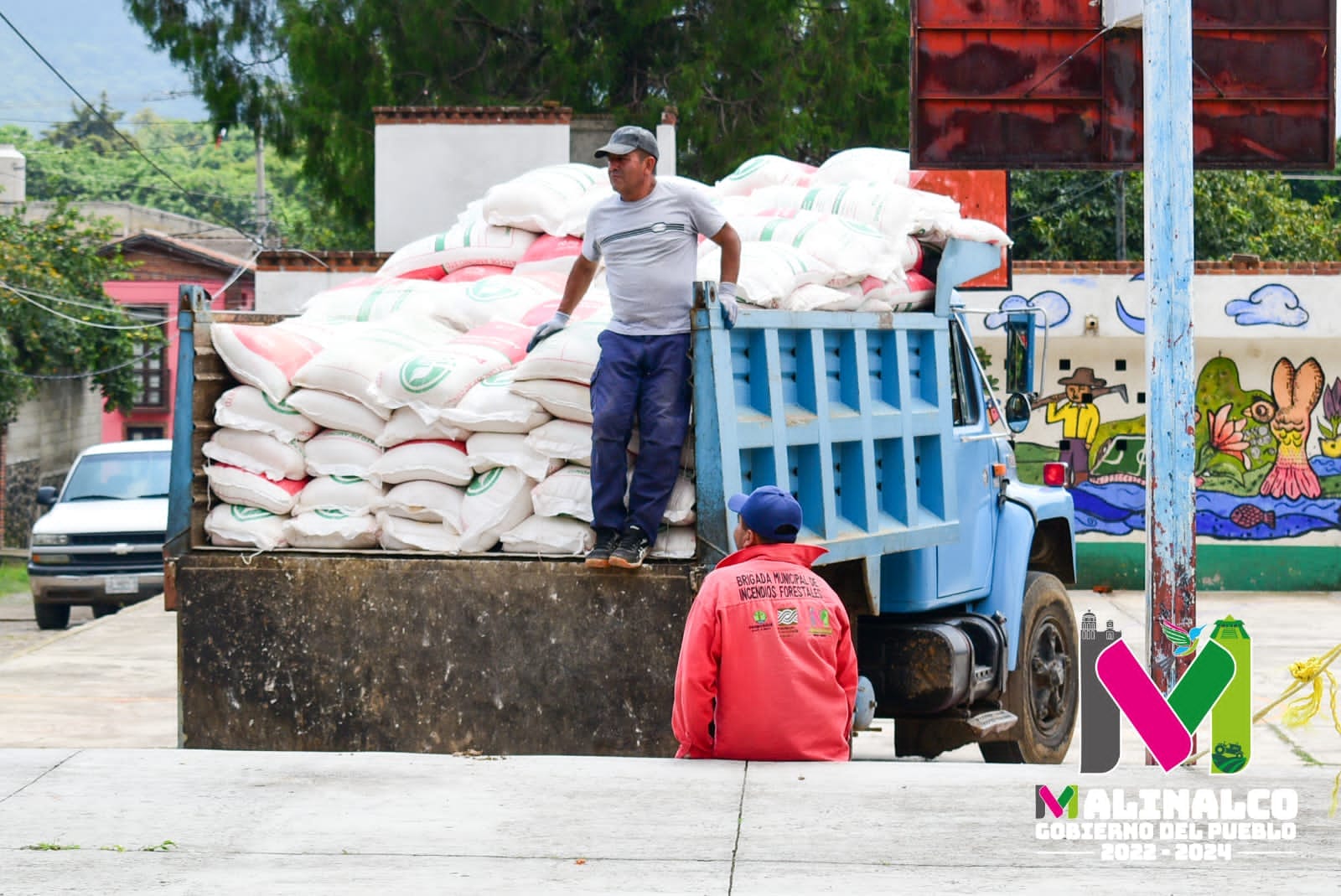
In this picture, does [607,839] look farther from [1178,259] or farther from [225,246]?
[225,246]

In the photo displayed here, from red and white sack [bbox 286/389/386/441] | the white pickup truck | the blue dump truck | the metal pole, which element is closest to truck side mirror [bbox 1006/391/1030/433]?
the blue dump truck

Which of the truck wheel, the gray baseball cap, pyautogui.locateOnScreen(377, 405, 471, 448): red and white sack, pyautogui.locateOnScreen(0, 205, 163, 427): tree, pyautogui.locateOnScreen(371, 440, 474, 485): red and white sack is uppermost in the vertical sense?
pyautogui.locateOnScreen(0, 205, 163, 427): tree

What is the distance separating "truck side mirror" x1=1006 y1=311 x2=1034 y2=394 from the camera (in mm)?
9391

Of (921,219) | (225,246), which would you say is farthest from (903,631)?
(225,246)

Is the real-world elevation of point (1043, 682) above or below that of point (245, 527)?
below

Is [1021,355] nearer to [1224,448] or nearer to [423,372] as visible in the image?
[423,372]

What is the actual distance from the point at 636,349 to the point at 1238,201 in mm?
24782

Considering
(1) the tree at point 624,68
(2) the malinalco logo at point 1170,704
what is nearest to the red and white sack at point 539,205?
(2) the malinalco logo at point 1170,704

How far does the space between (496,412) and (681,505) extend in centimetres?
77

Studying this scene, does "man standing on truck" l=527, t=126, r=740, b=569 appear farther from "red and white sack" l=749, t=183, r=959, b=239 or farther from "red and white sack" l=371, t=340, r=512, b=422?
"red and white sack" l=749, t=183, r=959, b=239

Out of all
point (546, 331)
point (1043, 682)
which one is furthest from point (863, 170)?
point (546, 331)

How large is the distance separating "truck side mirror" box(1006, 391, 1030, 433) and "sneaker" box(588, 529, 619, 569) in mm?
3467

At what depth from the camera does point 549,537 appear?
657cm

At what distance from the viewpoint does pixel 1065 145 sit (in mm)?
7848
